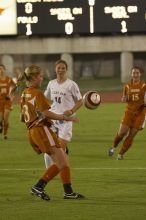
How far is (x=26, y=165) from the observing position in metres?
14.9

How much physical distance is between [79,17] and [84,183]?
23038 millimetres

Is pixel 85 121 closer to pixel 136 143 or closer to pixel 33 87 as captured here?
pixel 136 143

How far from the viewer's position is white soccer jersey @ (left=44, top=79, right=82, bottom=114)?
12461 mm

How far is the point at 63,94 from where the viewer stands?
40.9ft

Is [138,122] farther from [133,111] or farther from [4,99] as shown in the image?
[4,99]

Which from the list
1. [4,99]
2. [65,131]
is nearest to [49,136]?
[65,131]

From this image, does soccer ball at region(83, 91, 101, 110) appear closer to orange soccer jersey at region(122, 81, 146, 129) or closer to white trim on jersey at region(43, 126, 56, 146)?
white trim on jersey at region(43, 126, 56, 146)

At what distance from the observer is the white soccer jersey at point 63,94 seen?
12.5 meters

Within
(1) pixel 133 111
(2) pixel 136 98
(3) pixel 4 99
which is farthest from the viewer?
(3) pixel 4 99

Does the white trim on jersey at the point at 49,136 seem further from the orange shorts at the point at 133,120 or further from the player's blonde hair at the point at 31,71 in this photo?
the orange shorts at the point at 133,120

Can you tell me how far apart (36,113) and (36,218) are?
1.56 m

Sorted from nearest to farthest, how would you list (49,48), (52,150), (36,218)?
(36,218), (52,150), (49,48)

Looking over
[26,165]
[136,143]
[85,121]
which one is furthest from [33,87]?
[85,121]

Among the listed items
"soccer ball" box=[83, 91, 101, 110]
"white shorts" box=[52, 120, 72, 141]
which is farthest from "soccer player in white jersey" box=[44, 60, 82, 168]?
"soccer ball" box=[83, 91, 101, 110]
